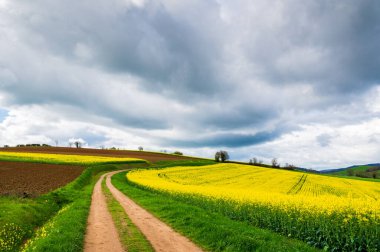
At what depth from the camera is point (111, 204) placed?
2338 cm

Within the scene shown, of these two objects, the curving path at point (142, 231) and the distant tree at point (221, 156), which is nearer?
the curving path at point (142, 231)

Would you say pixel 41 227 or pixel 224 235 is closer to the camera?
pixel 224 235

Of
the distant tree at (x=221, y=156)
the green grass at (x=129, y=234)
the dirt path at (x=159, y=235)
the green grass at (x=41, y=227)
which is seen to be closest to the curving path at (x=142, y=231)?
the dirt path at (x=159, y=235)

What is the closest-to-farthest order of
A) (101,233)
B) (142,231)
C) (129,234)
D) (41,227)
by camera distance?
1. (129,234)
2. (101,233)
3. (142,231)
4. (41,227)

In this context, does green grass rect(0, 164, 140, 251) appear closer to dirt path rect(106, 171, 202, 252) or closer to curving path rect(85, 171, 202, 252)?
curving path rect(85, 171, 202, 252)

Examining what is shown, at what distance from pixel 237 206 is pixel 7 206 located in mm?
13347

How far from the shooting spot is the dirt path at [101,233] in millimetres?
11875

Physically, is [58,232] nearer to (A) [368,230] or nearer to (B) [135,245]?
(B) [135,245]

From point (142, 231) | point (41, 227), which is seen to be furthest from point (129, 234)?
point (41, 227)

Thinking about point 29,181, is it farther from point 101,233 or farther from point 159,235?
point 159,235

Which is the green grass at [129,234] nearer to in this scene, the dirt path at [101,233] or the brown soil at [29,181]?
the dirt path at [101,233]

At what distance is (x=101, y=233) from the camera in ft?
46.5

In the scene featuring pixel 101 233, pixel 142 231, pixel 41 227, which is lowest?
pixel 41 227

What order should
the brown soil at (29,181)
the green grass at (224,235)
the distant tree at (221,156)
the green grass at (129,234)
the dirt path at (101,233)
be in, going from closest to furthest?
1. the green grass at (224,235)
2. the green grass at (129,234)
3. the dirt path at (101,233)
4. the brown soil at (29,181)
5. the distant tree at (221,156)
